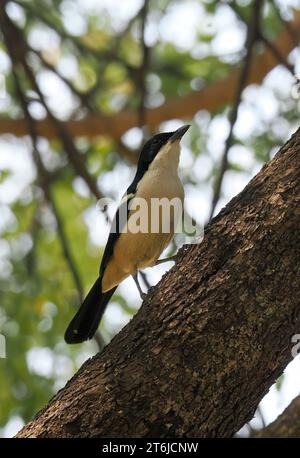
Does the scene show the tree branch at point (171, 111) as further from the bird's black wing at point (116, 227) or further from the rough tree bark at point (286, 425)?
the rough tree bark at point (286, 425)

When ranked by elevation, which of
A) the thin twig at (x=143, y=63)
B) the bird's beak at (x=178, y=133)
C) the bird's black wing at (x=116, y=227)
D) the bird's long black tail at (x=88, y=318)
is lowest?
the bird's long black tail at (x=88, y=318)

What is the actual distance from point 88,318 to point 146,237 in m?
0.71

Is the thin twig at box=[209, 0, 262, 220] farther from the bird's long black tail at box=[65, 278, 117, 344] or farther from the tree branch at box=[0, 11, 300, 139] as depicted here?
the tree branch at box=[0, 11, 300, 139]

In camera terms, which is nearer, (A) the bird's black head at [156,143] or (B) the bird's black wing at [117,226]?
(B) the bird's black wing at [117,226]

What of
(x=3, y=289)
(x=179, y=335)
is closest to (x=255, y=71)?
(x=3, y=289)

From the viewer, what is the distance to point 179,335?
349 centimetres

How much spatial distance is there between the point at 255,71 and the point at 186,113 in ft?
2.63

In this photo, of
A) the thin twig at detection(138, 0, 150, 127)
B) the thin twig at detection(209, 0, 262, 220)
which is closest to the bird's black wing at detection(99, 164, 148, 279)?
the thin twig at detection(209, 0, 262, 220)

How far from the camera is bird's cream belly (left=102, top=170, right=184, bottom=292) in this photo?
5391mm

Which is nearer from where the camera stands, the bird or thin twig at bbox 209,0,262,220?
the bird

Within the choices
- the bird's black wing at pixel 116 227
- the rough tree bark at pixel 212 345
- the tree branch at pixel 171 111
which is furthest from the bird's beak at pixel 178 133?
the rough tree bark at pixel 212 345

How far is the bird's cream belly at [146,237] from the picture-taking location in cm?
539

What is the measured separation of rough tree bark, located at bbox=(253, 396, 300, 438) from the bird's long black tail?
2.35m

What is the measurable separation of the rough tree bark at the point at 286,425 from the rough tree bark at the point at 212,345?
0.88 feet
